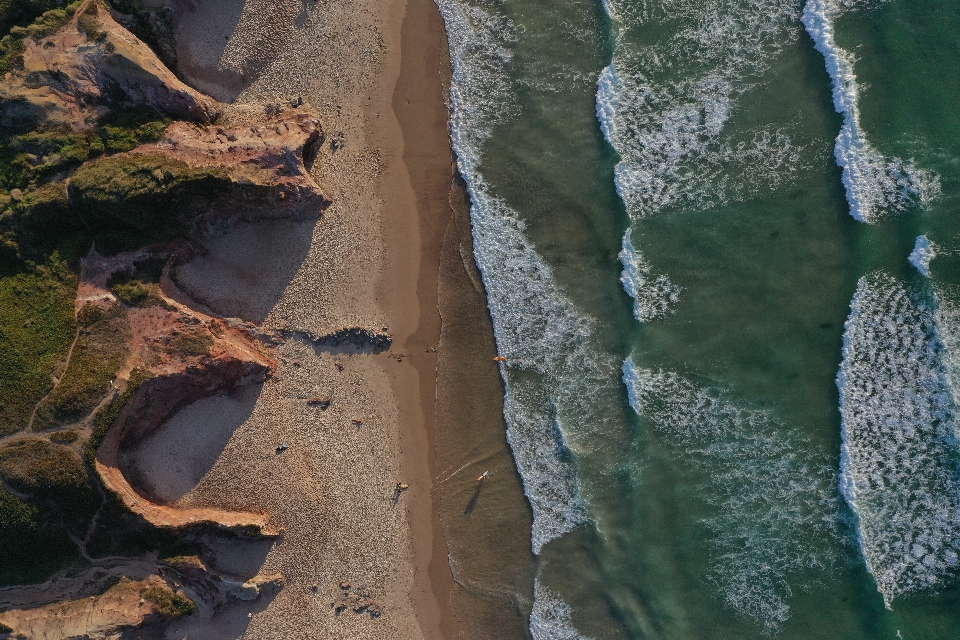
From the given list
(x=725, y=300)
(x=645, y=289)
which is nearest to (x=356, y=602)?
(x=645, y=289)

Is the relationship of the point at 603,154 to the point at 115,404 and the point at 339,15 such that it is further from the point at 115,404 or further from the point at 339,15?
the point at 115,404

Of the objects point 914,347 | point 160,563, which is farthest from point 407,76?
point 914,347

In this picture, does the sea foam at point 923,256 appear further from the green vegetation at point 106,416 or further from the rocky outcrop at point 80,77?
the green vegetation at point 106,416

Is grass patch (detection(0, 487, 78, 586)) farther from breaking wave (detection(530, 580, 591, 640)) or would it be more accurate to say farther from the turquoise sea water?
breaking wave (detection(530, 580, 591, 640))

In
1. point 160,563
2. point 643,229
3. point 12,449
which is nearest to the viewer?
point 12,449

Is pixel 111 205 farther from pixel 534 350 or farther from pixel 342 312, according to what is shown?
pixel 534 350
